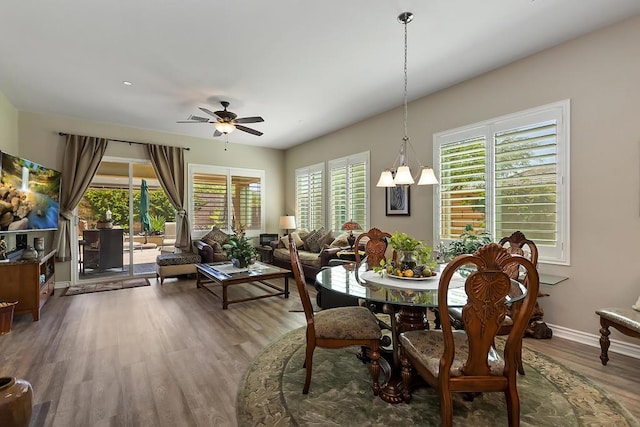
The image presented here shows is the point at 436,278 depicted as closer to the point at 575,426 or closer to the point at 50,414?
the point at 575,426

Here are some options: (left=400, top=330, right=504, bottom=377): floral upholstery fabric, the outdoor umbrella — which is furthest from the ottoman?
(left=400, top=330, right=504, bottom=377): floral upholstery fabric

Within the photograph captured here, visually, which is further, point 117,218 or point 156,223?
point 156,223

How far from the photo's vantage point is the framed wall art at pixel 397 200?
4.64 meters

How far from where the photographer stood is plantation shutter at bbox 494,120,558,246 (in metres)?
3.13

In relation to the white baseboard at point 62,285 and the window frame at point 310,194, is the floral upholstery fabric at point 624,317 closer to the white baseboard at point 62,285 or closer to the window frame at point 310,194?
the window frame at point 310,194

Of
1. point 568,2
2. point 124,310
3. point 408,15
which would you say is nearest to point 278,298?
point 124,310

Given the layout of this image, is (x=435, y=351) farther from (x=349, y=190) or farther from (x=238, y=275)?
(x=349, y=190)

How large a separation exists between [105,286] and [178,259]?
1.27m

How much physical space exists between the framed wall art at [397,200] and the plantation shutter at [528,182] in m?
1.32

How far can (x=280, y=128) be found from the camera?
234 inches

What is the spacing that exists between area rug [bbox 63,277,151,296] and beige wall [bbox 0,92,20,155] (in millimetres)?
2340

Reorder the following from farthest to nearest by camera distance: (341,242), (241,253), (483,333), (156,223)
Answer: (156,223) < (341,242) < (241,253) < (483,333)

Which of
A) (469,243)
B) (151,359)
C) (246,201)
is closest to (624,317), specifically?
(469,243)

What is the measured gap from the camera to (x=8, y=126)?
14.8 ft
